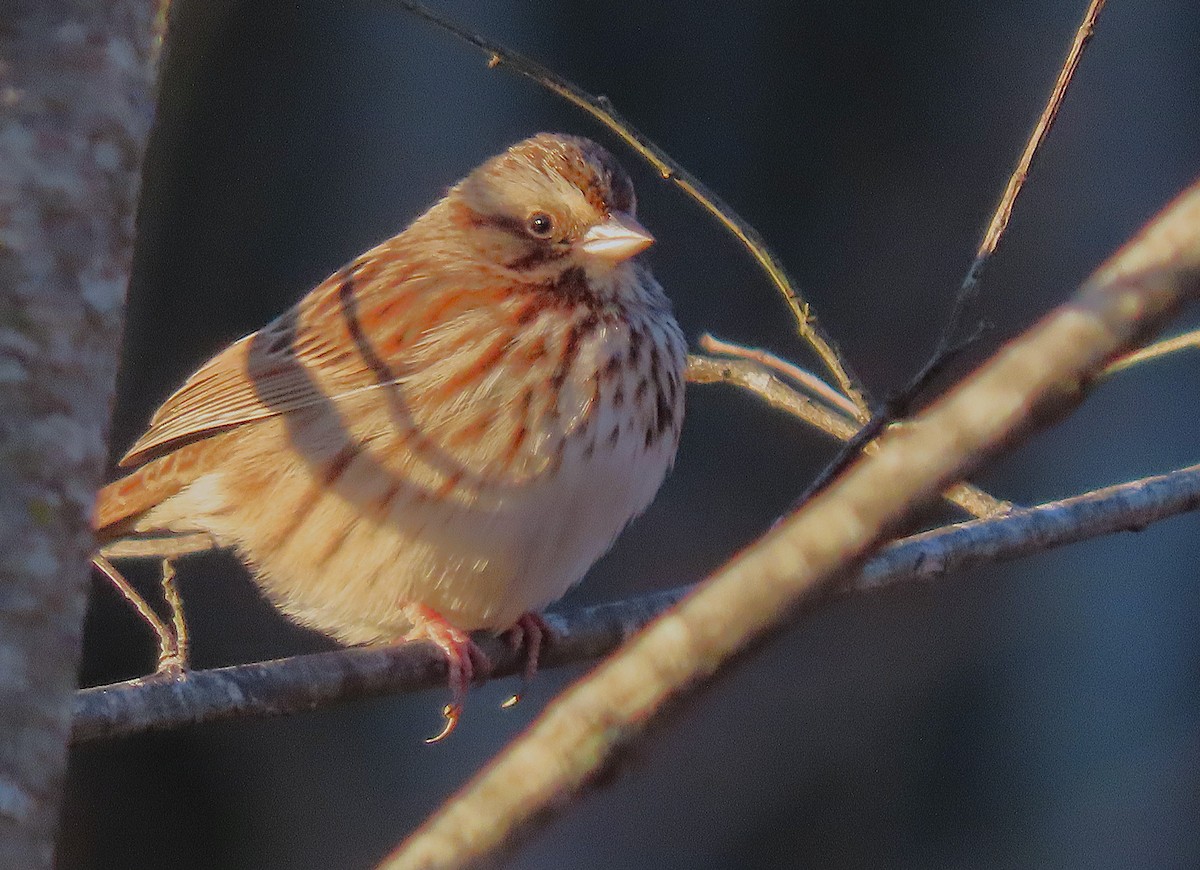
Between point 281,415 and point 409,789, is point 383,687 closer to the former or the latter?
point 281,415

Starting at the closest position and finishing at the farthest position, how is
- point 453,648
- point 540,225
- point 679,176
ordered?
point 679,176 → point 453,648 → point 540,225

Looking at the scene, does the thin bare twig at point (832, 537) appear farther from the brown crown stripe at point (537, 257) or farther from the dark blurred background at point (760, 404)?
the dark blurred background at point (760, 404)

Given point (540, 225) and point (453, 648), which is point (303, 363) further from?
point (453, 648)

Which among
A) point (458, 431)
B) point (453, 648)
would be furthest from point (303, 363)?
point (453, 648)

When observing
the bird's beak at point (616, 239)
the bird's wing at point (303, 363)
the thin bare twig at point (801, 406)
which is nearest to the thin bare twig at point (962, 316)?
the thin bare twig at point (801, 406)

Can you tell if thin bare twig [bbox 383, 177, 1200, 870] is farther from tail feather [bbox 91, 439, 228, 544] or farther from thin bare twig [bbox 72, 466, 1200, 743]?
tail feather [bbox 91, 439, 228, 544]
